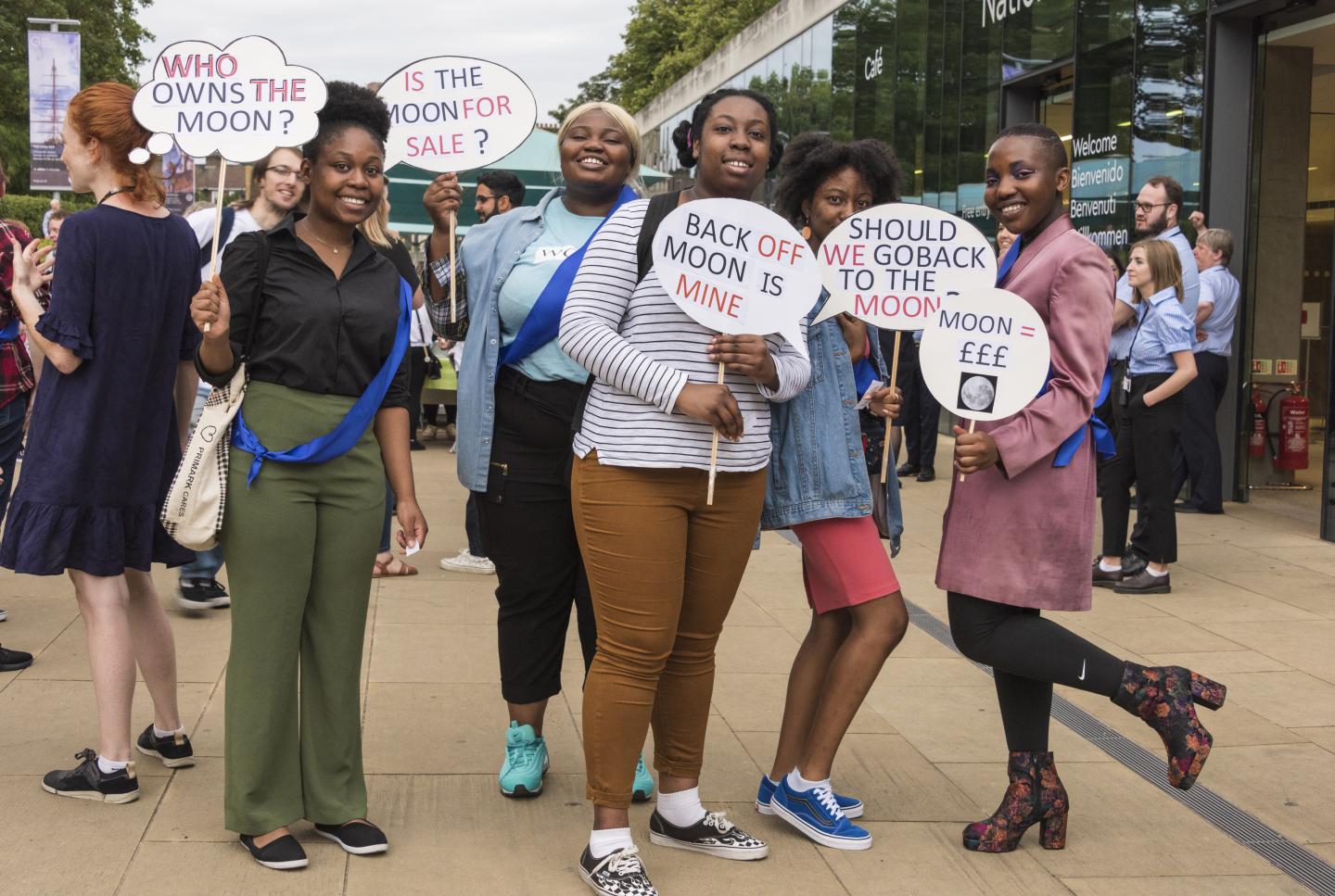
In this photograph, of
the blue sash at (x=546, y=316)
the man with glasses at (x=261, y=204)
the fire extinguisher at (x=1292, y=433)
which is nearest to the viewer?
the blue sash at (x=546, y=316)

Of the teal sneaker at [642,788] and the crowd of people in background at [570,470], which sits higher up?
the crowd of people in background at [570,470]

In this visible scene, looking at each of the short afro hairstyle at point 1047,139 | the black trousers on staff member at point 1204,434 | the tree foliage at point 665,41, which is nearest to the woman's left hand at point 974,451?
the short afro hairstyle at point 1047,139

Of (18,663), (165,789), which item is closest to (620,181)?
(165,789)

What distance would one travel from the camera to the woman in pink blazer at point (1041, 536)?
13.5 ft

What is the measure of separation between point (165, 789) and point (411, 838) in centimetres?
87

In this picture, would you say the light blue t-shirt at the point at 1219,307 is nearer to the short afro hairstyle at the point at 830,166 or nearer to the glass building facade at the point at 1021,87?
the glass building facade at the point at 1021,87

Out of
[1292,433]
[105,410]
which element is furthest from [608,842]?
[1292,433]

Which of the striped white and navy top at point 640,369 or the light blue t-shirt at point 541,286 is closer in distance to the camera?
the striped white and navy top at point 640,369

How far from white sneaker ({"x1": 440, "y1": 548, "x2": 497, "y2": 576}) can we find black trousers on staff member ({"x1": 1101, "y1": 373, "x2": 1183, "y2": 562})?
3.42 m

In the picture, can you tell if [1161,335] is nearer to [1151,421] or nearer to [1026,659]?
[1151,421]

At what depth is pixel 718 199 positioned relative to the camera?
3.86 m

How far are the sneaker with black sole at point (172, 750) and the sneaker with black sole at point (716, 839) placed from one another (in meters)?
1.62

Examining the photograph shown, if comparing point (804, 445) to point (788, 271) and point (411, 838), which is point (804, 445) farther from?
→ point (411, 838)

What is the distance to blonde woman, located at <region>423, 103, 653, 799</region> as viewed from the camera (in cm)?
449
